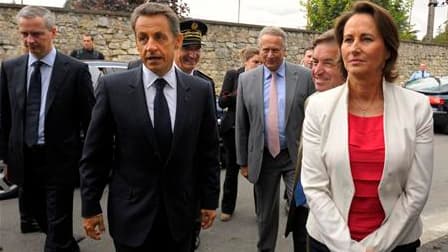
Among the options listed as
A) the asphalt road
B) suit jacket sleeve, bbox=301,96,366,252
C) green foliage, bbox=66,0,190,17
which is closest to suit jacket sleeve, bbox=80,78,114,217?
suit jacket sleeve, bbox=301,96,366,252

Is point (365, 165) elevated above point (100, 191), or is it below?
above

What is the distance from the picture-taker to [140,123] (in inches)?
103

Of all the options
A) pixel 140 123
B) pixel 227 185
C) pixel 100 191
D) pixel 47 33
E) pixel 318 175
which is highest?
pixel 47 33

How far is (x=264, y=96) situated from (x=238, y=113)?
0.38 metres

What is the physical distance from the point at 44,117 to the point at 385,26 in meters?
2.73

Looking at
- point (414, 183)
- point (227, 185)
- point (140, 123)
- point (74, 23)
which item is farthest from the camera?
point (74, 23)

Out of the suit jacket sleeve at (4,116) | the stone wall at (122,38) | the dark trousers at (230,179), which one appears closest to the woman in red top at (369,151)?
the suit jacket sleeve at (4,116)

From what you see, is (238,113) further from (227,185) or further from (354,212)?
(354,212)

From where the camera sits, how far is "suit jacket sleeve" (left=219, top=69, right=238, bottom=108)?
19.9 ft

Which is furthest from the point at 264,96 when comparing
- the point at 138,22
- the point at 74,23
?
the point at 74,23

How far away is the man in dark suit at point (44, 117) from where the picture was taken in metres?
3.98

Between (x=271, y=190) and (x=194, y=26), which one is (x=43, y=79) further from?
(x=271, y=190)

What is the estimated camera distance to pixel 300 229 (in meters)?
3.58

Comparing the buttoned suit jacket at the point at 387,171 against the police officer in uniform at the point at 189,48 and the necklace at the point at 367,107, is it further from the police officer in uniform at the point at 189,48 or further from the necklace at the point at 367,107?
the police officer in uniform at the point at 189,48
